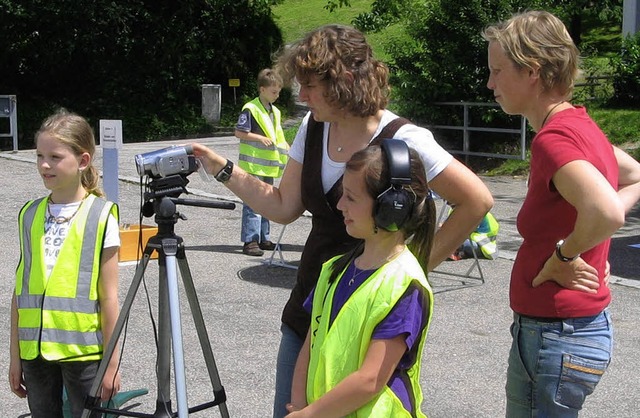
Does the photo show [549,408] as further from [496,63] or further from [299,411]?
[496,63]

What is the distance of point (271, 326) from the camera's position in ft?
21.2

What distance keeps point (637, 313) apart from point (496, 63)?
4571 mm

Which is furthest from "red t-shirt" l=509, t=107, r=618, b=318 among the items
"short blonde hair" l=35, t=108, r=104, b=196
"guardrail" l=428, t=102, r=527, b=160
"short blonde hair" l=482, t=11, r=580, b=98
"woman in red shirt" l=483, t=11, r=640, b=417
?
"guardrail" l=428, t=102, r=527, b=160

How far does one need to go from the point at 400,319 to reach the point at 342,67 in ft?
2.84

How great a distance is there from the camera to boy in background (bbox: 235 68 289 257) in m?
8.93

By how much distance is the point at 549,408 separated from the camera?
2.81 metres

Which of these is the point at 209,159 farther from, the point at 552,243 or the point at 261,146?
the point at 261,146

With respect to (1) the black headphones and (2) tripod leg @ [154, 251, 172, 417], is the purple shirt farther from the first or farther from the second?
(2) tripod leg @ [154, 251, 172, 417]

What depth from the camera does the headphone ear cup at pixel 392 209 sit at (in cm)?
248

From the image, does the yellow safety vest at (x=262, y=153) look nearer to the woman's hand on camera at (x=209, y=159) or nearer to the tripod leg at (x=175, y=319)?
the woman's hand on camera at (x=209, y=159)

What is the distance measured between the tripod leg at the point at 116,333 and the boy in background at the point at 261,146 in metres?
5.68

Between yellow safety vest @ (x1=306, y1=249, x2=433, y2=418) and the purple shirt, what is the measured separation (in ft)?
0.05

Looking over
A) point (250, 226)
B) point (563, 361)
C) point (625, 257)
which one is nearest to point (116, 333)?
point (563, 361)

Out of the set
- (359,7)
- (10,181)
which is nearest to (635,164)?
(10,181)
